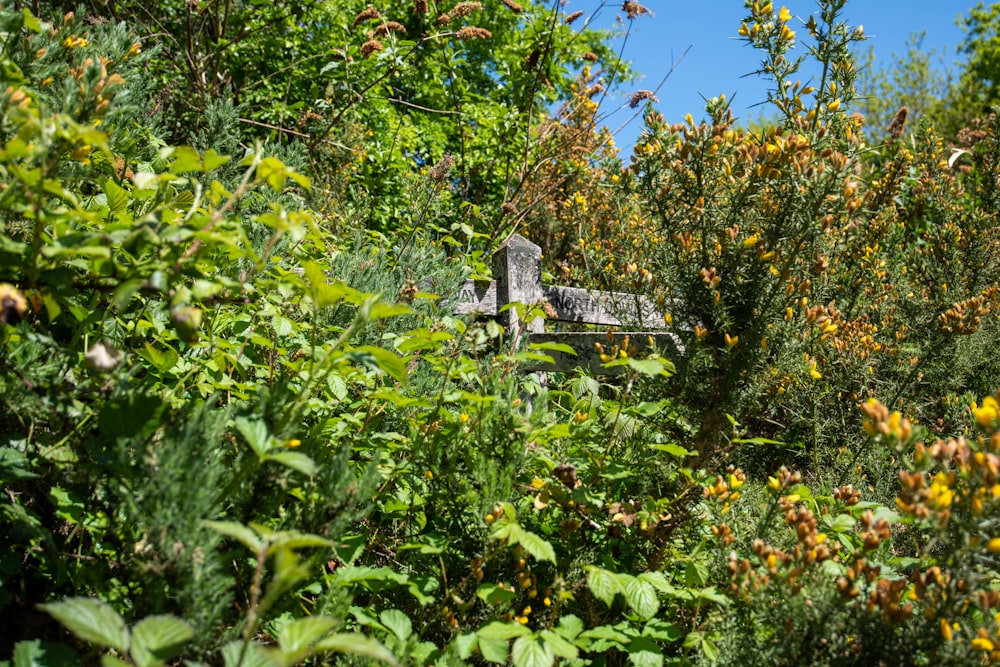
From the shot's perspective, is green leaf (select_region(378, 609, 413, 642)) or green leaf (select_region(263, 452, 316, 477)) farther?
green leaf (select_region(378, 609, 413, 642))

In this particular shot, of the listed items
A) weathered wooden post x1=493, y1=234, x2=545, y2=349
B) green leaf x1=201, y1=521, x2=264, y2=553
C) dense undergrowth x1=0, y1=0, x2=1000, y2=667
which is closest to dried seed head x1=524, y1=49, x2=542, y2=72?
weathered wooden post x1=493, y1=234, x2=545, y2=349

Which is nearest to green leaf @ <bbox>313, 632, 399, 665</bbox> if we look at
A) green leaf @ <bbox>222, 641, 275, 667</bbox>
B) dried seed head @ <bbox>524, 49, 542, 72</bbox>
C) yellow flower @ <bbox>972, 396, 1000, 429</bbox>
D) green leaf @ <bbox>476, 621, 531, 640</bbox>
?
green leaf @ <bbox>222, 641, 275, 667</bbox>

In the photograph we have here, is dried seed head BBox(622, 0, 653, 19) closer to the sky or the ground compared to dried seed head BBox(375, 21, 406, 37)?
closer to the sky

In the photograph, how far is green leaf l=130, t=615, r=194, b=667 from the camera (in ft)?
3.11

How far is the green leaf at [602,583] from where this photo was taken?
1442 millimetres

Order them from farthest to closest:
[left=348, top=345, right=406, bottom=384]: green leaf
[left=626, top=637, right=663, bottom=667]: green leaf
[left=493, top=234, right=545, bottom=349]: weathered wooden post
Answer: [left=493, top=234, right=545, bottom=349]: weathered wooden post, [left=626, top=637, right=663, bottom=667]: green leaf, [left=348, top=345, right=406, bottom=384]: green leaf

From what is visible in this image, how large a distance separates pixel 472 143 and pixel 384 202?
6.61 ft

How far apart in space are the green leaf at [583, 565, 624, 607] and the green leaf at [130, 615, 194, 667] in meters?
0.84

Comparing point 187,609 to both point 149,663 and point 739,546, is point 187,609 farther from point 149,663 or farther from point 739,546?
point 739,546

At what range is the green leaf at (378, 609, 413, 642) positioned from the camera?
1.37 meters

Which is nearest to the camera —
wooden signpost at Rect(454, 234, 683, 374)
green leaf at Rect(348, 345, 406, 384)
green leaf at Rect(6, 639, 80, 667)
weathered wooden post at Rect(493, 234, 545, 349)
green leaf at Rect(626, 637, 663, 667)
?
green leaf at Rect(6, 639, 80, 667)

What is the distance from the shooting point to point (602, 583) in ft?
4.84

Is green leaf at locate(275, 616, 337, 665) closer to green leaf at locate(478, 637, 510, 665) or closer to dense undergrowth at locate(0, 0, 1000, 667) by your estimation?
dense undergrowth at locate(0, 0, 1000, 667)

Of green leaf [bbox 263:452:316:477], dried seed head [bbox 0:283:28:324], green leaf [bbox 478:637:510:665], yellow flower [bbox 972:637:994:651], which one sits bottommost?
green leaf [bbox 478:637:510:665]
